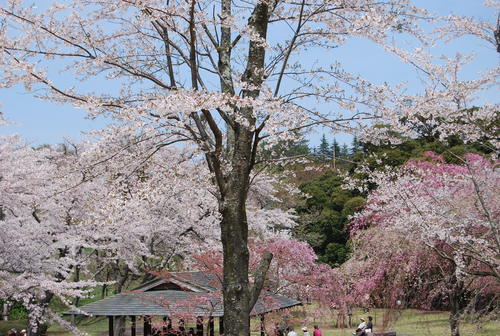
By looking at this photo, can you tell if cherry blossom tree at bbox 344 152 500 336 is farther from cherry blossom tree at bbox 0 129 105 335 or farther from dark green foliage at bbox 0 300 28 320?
dark green foliage at bbox 0 300 28 320

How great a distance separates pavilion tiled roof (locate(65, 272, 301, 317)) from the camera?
913cm

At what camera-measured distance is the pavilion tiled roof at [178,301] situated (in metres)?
9.13

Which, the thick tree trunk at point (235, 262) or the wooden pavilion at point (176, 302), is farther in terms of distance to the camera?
the wooden pavilion at point (176, 302)

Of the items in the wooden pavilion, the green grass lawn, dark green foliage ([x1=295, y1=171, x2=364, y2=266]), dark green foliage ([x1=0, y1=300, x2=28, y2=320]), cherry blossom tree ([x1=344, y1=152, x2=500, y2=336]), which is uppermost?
dark green foliage ([x1=295, y1=171, x2=364, y2=266])

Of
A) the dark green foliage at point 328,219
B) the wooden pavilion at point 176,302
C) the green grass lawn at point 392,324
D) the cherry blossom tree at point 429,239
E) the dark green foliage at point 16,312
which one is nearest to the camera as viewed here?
the cherry blossom tree at point 429,239

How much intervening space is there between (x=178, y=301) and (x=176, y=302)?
0.60 ft

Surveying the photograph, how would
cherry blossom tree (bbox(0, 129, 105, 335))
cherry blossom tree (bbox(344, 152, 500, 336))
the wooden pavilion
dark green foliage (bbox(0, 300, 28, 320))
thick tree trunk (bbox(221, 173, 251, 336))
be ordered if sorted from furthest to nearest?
dark green foliage (bbox(0, 300, 28, 320)) → cherry blossom tree (bbox(0, 129, 105, 335)) → the wooden pavilion → cherry blossom tree (bbox(344, 152, 500, 336)) → thick tree trunk (bbox(221, 173, 251, 336))

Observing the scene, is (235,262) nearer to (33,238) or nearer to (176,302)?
(176,302)

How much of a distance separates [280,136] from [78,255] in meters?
9.73

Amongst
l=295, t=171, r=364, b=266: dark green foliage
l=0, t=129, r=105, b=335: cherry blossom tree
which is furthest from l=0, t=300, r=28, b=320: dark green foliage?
l=295, t=171, r=364, b=266: dark green foliage

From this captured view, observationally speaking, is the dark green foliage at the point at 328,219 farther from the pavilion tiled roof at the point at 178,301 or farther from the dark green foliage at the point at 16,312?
the pavilion tiled roof at the point at 178,301

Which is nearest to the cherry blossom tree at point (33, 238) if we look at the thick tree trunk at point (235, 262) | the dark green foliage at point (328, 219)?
the thick tree trunk at point (235, 262)

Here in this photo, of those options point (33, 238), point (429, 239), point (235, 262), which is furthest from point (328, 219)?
point (235, 262)

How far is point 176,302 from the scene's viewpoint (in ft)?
29.7
